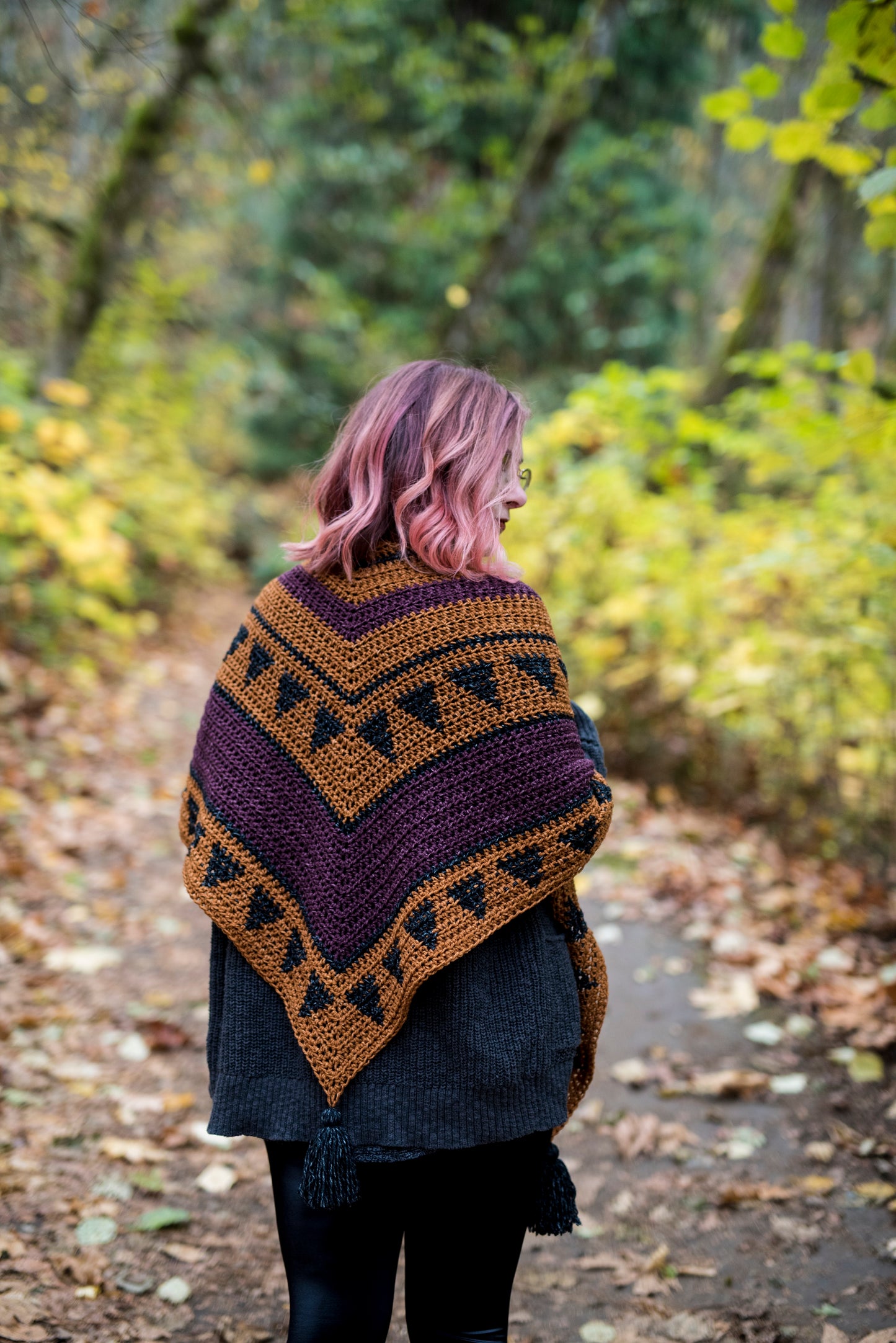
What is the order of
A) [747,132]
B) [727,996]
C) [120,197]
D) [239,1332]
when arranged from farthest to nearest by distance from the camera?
[120,197] → [727,996] → [747,132] → [239,1332]

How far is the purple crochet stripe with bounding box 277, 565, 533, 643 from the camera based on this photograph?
5.25 feet

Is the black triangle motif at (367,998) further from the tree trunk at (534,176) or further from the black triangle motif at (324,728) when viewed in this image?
the tree trunk at (534,176)

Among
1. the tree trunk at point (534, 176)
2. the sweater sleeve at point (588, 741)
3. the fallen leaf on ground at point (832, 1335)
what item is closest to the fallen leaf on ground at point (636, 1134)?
the fallen leaf on ground at point (832, 1335)

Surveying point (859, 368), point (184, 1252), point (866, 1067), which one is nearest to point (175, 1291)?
point (184, 1252)

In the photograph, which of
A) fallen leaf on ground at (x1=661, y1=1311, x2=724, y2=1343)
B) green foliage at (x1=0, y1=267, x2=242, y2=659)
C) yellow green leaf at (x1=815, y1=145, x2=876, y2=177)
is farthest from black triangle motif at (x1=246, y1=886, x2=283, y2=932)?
green foliage at (x1=0, y1=267, x2=242, y2=659)

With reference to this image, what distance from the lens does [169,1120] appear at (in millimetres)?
3004

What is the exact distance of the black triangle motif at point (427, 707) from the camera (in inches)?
61.5

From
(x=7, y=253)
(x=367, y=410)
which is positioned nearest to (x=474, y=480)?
(x=367, y=410)

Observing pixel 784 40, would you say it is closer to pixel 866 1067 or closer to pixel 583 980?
pixel 583 980

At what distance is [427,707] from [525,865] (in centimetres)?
32

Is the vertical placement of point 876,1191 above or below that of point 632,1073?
above

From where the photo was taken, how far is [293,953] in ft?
5.41

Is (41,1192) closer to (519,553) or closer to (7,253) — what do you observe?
(519,553)

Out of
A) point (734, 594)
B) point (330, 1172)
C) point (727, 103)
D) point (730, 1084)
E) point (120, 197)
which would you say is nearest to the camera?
point (330, 1172)
